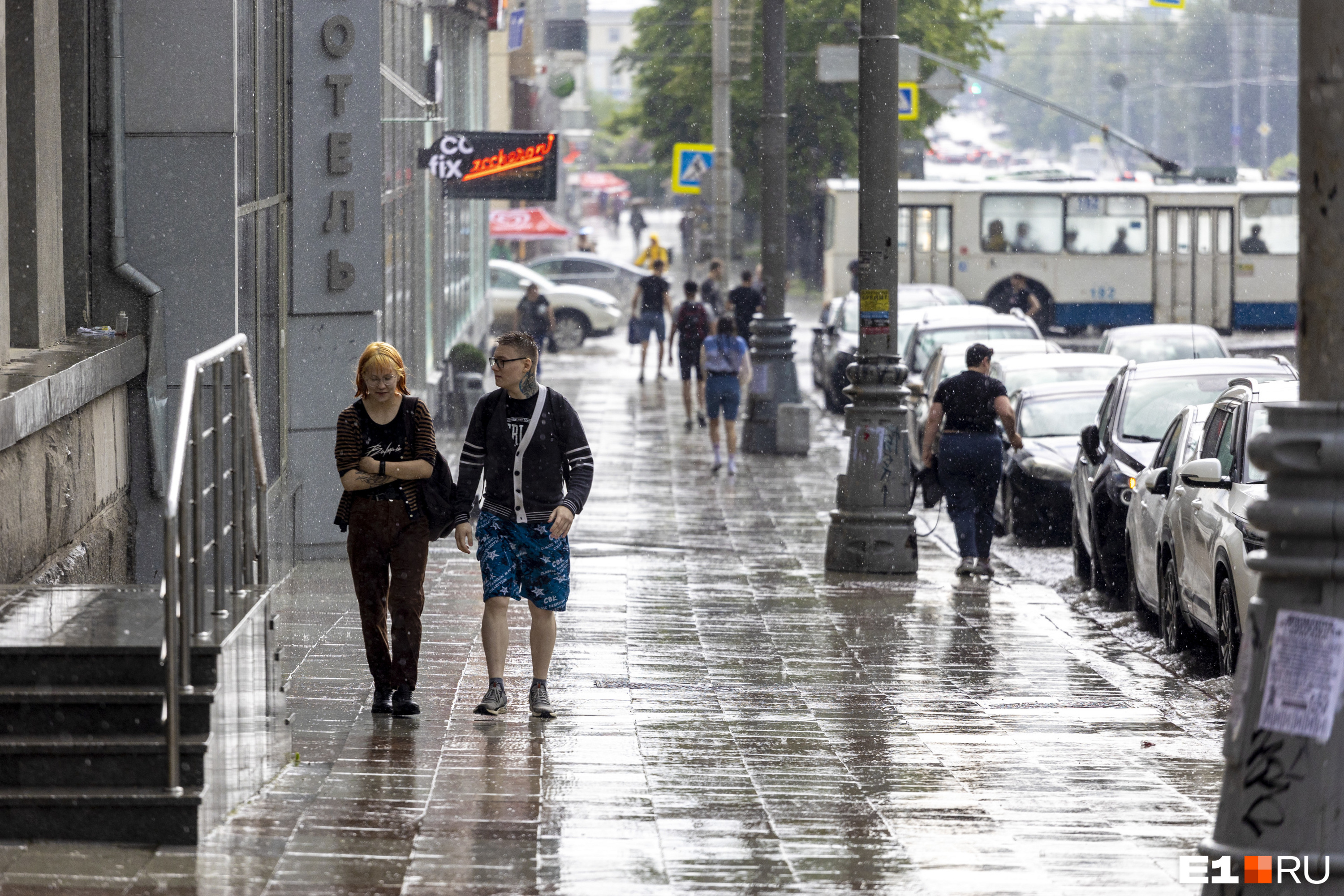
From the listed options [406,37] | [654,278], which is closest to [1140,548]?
[406,37]

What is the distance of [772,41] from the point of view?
23.2m

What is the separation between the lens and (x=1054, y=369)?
19.0m

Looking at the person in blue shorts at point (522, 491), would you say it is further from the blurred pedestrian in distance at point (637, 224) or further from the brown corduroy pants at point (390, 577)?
the blurred pedestrian in distance at point (637, 224)

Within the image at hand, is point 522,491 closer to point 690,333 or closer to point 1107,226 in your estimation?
point 690,333

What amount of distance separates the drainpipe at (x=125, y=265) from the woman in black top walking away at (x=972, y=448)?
571 cm

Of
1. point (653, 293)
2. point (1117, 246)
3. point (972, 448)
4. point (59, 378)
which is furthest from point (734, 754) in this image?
point (1117, 246)

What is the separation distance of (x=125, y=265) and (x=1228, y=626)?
624 cm

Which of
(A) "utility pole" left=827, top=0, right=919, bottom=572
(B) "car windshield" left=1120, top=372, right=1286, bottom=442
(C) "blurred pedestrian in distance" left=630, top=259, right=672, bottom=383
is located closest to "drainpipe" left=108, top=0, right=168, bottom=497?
(A) "utility pole" left=827, top=0, right=919, bottom=572

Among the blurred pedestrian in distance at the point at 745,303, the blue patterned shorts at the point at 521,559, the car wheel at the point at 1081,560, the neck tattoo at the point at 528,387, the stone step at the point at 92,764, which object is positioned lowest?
the car wheel at the point at 1081,560

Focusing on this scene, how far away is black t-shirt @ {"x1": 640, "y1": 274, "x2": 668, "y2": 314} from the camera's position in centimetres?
3036

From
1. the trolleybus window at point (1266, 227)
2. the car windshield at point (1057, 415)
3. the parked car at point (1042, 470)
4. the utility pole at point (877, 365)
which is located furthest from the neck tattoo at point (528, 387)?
the trolleybus window at point (1266, 227)

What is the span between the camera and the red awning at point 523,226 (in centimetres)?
4578

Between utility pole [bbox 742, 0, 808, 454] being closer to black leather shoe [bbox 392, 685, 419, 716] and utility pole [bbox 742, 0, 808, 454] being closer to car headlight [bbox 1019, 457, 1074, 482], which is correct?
car headlight [bbox 1019, 457, 1074, 482]

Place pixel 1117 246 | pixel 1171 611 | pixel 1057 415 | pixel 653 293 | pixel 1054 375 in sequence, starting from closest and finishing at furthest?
pixel 1171 611, pixel 1057 415, pixel 1054 375, pixel 653 293, pixel 1117 246
